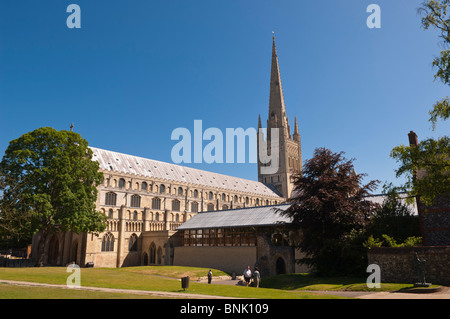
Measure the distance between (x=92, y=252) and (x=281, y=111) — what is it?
229 ft

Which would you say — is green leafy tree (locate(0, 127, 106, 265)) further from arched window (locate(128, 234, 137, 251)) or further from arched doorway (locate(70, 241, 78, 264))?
arched window (locate(128, 234, 137, 251))

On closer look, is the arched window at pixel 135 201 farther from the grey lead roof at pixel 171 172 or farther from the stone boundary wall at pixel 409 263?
the stone boundary wall at pixel 409 263

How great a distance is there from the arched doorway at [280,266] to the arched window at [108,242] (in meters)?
32.5

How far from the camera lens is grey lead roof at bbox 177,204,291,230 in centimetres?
3775

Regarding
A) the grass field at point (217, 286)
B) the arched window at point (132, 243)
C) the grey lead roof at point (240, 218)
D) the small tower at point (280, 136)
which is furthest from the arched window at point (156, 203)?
the small tower at point (280, 136)

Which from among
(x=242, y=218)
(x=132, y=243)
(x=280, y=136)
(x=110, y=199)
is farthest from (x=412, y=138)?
(x=280, y=136)

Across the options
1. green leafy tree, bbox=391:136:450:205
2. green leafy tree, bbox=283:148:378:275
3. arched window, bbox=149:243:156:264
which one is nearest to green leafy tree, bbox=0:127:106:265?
arched window, bbox=149:243:156:264

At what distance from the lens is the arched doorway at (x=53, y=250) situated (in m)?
54.8

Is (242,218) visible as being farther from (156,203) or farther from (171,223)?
(156,203)

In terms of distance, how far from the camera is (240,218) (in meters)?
42.1

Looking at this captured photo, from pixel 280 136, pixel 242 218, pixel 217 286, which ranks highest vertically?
pixel 280 136

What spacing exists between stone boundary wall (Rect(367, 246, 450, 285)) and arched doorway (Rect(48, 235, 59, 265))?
169ft

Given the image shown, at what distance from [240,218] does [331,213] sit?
18.9m

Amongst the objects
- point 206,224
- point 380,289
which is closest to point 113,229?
point 206,224
